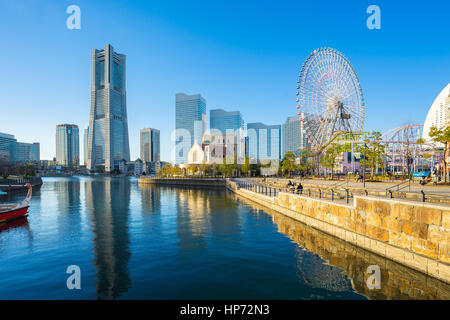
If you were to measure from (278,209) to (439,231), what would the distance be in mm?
20346

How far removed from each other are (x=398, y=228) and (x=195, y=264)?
1138cm

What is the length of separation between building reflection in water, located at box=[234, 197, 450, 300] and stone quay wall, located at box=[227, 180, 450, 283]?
0.48 meters

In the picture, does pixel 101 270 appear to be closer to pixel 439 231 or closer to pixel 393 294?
pixel 393 294

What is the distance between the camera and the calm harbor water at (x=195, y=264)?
1092 cm

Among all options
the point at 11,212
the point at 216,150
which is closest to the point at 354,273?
the point at 11,212

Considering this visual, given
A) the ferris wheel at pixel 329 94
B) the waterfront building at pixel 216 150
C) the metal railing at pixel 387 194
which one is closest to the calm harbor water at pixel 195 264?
the metal railing at pixel 387 194

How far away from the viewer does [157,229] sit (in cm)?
2331

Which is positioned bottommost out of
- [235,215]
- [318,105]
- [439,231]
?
[235,215]

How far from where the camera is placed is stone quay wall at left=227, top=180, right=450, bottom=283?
11.0 m

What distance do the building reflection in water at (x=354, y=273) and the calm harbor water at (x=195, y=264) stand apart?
0.14 feet

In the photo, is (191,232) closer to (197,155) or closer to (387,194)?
(387,194)

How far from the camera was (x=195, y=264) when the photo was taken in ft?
46.7

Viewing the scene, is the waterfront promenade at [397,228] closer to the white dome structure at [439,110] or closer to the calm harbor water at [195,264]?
the calm harbor water at [195,264]
